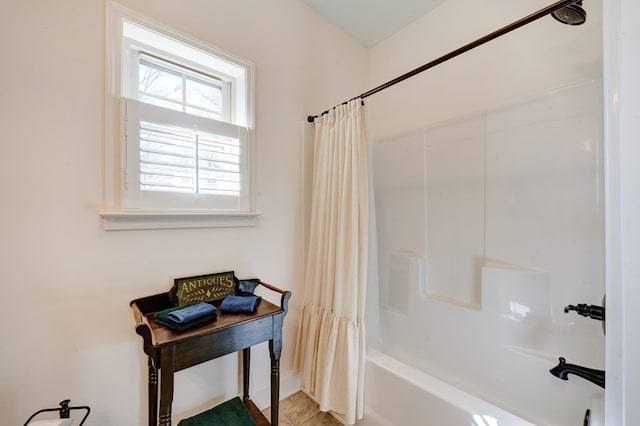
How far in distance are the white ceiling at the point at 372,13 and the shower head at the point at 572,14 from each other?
1133 millimetres

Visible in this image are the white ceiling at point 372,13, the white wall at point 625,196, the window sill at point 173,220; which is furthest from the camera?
the white ceiling at point 372,13

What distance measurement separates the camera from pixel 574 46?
1.28 meters

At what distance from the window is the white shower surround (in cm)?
124

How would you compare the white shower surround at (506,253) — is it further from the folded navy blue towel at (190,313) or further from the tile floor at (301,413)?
the folded navy blue towel at (190,313)

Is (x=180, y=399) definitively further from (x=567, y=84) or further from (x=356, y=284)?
(x=567, y=84)

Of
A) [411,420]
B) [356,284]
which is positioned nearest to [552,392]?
[411,420]

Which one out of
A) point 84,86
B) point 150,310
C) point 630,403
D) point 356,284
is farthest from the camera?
point 356,284

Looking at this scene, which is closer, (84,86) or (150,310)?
(84,86)

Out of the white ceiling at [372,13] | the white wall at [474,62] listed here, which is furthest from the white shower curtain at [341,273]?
the white ceiling at [372,13]

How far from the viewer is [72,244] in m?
1.02

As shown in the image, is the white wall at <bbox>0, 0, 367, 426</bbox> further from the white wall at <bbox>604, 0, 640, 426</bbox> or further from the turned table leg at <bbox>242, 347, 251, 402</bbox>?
the white wall at <bbox>604, 0, 640, 426</bbox>

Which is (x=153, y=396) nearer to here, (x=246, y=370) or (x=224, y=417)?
(x=224, y=417)

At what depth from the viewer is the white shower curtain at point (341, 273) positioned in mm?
1362

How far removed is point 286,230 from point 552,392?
1626mm
